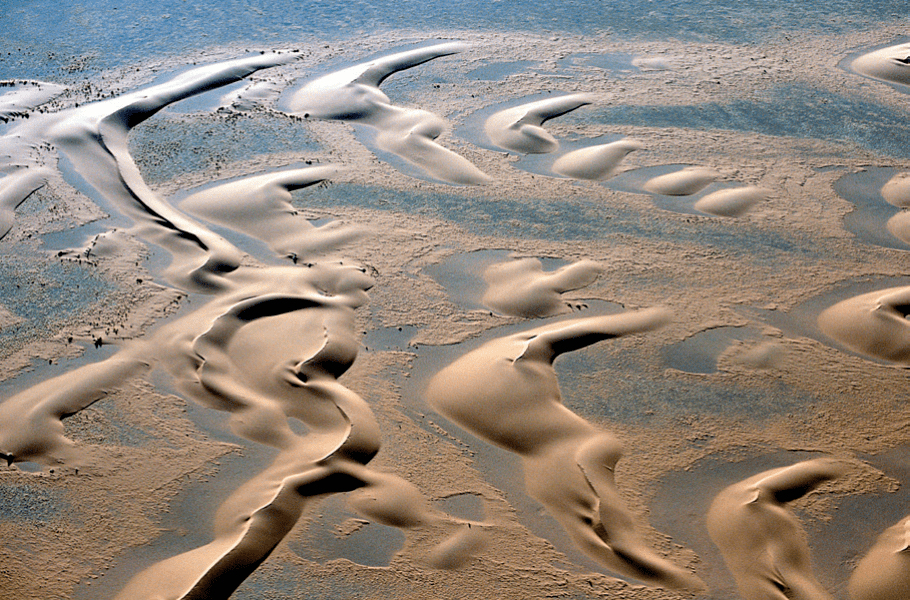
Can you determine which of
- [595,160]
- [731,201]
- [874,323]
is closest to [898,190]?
[731,201]

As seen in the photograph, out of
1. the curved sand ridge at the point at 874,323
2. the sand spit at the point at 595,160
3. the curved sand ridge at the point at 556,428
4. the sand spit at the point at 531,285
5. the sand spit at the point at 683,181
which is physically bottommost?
the curved sand ridge at the point at 556,428

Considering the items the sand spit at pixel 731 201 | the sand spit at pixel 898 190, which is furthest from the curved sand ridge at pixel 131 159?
the sand spit at pixel 898 190

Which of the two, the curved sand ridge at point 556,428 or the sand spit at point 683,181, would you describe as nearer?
the curved sand ridge at point 556,428

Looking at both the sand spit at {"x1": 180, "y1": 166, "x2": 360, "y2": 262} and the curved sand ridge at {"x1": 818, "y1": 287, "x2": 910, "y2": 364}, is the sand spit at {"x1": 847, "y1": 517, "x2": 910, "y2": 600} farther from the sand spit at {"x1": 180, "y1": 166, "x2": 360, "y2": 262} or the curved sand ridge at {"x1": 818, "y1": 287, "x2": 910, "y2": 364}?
the sand spit at {"x1": 180, "y1": 166, "x2": 360, "y2": 262}

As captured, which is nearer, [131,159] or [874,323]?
[874,323]

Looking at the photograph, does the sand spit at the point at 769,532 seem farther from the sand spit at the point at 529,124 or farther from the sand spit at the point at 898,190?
the sand spit at the point at 529,124

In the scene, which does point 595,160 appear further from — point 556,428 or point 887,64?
point 887,64
